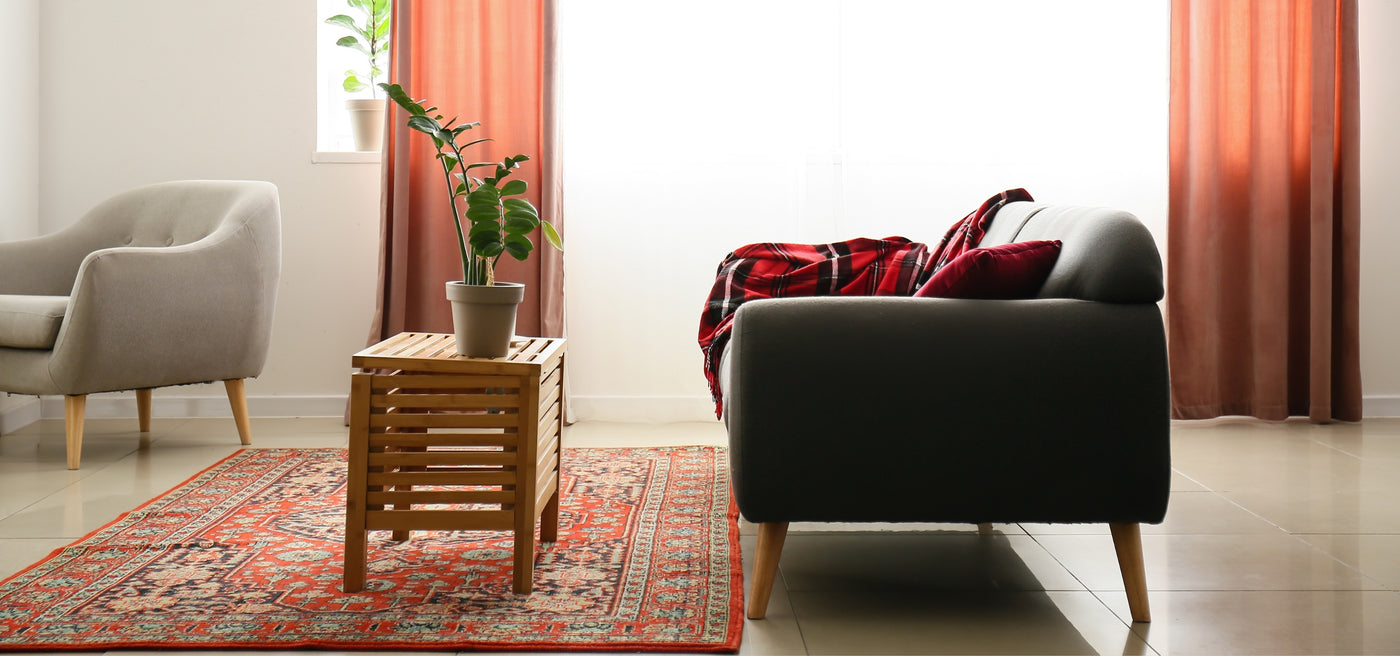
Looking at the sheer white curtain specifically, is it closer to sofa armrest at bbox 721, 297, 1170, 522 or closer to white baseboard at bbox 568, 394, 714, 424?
white baseboard at bbox 568, 394, 714, 424

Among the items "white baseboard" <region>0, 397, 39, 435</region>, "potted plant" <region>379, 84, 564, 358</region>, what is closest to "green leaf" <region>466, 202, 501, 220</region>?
"potted plant" <region>379, 84, 564, 358</region>

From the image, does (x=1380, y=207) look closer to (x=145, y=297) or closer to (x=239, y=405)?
(x=239, y=405)

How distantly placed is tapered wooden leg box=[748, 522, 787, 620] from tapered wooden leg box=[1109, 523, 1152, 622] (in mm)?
560

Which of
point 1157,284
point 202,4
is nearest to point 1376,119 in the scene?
point 1157,284

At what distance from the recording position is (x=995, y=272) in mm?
1872

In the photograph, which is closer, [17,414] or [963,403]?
[963,403]

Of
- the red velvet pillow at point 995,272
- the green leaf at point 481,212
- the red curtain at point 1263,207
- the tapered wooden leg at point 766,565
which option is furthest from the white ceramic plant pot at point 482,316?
the red curtain at point 1263,207

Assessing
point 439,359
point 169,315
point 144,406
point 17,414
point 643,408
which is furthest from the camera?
point 643,408

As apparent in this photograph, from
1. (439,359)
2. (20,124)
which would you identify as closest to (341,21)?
(20,124)

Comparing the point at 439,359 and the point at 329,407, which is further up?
the point at 439,359

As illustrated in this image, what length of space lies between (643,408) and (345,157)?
4.55ft

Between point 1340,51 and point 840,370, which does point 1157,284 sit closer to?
point 840,370

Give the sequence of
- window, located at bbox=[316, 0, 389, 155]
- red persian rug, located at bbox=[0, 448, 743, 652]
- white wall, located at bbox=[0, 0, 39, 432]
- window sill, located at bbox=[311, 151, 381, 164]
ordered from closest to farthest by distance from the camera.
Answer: red persian rug, located at bbox=[0, 448, 743, 652]
white wall, located at bbox=[0, 0, 39, 432]
window sill, located at bbox=[311, 151, 381, 164]
window, located at bbox=[316, 0, 389, 155]

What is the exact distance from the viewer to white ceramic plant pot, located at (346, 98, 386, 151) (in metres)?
3.97
